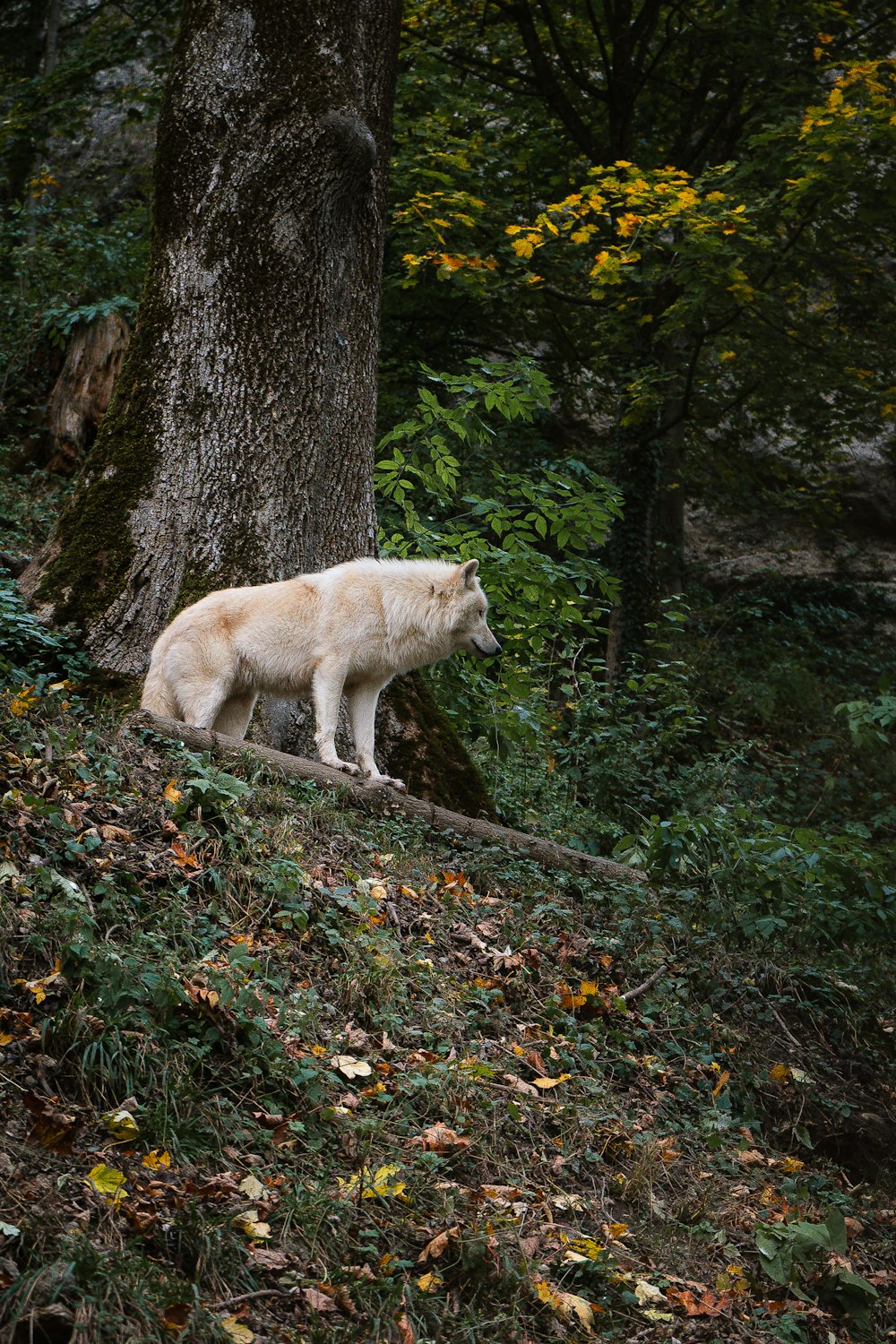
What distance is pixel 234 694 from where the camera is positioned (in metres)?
7.76

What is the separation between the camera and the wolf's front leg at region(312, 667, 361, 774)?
7.54 m

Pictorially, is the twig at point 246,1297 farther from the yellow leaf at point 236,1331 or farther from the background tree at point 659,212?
the background tree at point 659,212

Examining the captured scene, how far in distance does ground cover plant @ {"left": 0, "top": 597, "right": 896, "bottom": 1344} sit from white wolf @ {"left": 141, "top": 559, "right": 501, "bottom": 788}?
0.64 m

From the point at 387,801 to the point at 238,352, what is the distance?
3252 millimetres

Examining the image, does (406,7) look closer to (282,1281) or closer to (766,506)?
(766,506)

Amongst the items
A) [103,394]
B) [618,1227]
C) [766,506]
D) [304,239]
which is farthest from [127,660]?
[766,506]

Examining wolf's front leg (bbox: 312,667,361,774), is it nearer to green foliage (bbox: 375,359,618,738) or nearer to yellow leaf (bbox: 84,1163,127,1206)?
green foliage (bbox: 375,359,618,738)

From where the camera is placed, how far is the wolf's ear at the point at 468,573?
820 centimetres

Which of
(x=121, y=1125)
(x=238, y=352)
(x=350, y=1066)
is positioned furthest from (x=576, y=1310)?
(x=238, y=352)

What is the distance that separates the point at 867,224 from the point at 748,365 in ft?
8.94

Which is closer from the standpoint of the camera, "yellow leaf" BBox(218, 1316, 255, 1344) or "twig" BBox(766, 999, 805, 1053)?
"yellow leaf" BBox(218, 1316, 255, 1344)

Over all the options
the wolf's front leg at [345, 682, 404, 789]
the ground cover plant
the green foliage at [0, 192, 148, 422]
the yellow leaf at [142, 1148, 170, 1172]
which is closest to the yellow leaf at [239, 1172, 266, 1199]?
the ground cover plant

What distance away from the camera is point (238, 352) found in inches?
316

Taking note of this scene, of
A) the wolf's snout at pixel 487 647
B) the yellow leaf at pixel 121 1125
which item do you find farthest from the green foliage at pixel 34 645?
the yellow leaf at pixel 121 1125
